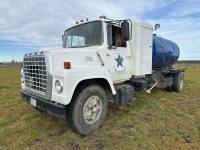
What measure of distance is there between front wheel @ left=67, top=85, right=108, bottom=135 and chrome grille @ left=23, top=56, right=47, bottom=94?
2.48 ft

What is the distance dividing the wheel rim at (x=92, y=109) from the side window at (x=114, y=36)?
1504 mm

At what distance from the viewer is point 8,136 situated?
13.2 ft

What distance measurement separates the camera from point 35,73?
411 centimetres

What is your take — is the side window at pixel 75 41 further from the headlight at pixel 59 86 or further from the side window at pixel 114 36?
the headlight at pixel 59 86

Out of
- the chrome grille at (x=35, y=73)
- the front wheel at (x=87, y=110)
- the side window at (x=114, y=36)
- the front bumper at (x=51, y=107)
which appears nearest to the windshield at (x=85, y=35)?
the side window at (x=114, y=36)

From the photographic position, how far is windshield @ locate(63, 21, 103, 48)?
4637mm

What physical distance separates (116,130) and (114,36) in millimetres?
2405

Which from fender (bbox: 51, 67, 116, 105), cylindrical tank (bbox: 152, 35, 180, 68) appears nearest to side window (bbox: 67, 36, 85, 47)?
fender (bbox: 51, 67, 116, 105)

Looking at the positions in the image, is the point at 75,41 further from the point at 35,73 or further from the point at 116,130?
the point at 116,130

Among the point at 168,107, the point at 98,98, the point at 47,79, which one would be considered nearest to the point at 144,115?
the point at 168,107

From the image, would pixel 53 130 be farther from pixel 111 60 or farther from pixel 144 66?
pixel 144 66

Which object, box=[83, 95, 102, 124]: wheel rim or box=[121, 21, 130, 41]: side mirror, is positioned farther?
box=[121, 21, 130, 41]: side mirror

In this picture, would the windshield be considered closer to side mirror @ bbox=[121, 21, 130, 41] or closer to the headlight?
side mirror @ bbox=[121, 21, 130, 41]

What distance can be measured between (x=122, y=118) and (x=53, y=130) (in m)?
1.89
